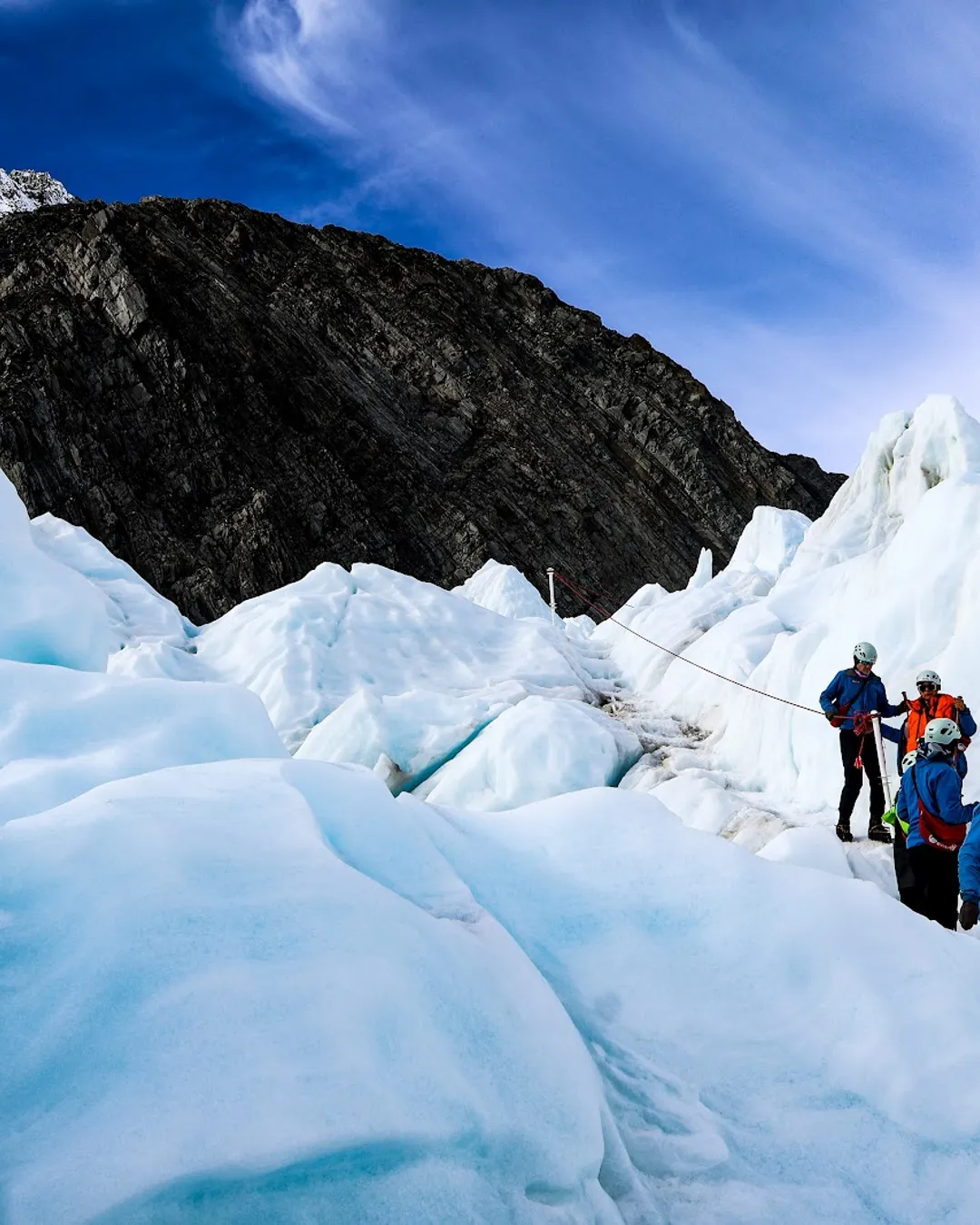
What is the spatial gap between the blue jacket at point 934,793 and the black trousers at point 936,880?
71 mm

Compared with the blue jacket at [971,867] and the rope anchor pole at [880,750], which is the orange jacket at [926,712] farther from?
the blue jacket at [971,867]

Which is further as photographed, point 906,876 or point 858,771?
point 858,771

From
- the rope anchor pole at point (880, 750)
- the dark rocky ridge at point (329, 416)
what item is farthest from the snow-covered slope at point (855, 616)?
the dark rocky ridge at point (329, 416)

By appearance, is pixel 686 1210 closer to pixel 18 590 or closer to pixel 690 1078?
pixel 690 1078

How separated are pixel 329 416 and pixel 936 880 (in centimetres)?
3617

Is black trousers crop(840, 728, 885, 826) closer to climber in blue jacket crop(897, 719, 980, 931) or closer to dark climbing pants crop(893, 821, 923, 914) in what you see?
dark climbing pants crop(893, 821, 923, 914)

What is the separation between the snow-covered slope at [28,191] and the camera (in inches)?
2451

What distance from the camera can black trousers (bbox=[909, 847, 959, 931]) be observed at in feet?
13.3

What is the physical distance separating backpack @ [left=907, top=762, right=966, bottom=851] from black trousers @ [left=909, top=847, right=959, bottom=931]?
45 millimetres

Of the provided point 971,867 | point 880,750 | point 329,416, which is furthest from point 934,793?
point 329,416

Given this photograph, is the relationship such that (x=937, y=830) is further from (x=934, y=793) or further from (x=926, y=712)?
(x=926, y=712)

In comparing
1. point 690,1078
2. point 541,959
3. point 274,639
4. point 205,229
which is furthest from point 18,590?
point 205,229

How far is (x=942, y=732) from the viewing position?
4027 mm

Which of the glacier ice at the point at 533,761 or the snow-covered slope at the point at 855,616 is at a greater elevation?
the snow-covered slope at the point at 855,616
